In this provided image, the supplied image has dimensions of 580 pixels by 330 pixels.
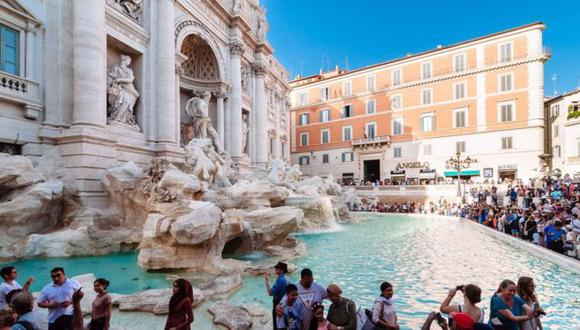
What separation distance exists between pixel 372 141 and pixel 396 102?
4.52 m

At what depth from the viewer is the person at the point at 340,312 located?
9.26 ft

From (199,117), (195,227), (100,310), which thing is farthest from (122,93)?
(100,310)

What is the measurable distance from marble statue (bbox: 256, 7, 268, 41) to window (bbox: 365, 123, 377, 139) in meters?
15.0

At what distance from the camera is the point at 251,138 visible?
23719mm

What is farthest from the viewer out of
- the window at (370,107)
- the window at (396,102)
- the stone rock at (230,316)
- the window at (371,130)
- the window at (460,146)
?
the window at (370,107)

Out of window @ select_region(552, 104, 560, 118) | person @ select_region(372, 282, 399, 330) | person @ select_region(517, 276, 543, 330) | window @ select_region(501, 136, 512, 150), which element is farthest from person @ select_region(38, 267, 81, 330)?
window @ select_region(552, 104, 560, 118)

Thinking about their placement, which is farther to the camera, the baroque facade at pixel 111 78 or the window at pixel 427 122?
the window at pixel 427 122

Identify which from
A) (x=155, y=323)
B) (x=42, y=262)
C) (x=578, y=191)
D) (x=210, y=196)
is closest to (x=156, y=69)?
(x=210, y=196)

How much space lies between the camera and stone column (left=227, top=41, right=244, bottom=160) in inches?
787

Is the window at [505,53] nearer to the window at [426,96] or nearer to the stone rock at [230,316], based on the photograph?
the window at [426,96]

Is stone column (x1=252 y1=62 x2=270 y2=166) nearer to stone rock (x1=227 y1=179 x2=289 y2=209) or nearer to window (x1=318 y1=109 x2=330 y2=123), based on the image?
stone rock (x1=227 y1=179 x2=289 y2=209)

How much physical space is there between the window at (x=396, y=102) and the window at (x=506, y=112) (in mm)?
8469

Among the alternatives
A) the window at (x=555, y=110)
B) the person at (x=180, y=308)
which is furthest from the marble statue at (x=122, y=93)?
the window at (x=555, y=110)

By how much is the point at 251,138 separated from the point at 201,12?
9221 mm
